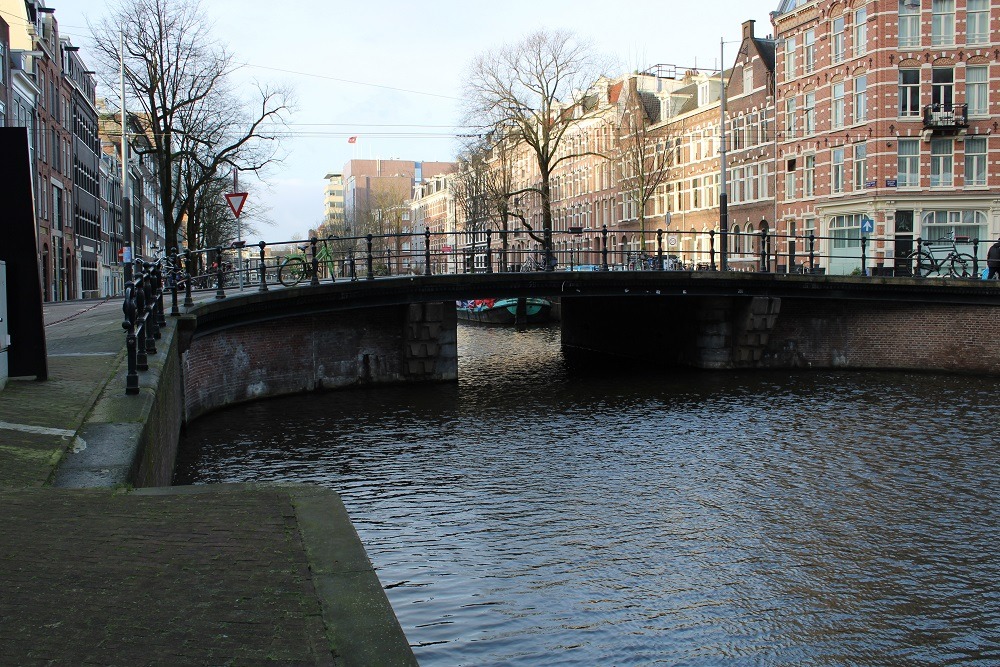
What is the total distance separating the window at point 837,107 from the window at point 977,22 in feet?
16.4

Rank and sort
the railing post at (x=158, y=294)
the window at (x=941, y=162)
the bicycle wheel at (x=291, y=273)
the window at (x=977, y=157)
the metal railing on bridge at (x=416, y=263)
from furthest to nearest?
the window at (x=941, y=162) < the window at (x=977, y=157) < the bicycle wheel at (x=291, y=273) < the railing post at (x=158, y=294) < the metal railing on bridge at (x=416, y=263)

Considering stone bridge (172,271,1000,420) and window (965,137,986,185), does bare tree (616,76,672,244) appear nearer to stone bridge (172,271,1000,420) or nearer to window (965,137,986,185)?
window (965,137,986,185)

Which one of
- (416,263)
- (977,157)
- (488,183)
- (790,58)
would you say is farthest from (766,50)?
(416,263)

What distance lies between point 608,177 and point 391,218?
4098cm

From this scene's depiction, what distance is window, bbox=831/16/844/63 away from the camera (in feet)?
127

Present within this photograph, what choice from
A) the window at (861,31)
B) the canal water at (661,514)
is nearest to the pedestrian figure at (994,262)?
the canal water at (661,514)

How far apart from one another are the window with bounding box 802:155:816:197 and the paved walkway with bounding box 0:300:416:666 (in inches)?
1551

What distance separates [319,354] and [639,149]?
31.5m

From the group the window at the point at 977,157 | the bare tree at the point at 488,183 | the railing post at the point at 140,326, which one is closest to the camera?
the railing post at the point at 140,326

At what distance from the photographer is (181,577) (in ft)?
13.5

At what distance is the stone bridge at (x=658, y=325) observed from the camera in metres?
18.2

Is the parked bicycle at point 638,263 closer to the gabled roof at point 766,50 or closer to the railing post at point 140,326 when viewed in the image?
the railing post at point 140,326

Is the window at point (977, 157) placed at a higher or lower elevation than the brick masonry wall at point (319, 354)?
higher

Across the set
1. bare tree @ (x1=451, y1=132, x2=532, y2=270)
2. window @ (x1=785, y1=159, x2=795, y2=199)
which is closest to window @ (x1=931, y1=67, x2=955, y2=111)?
window @ (x1=785, y1=159, x2=795, y2=199)
